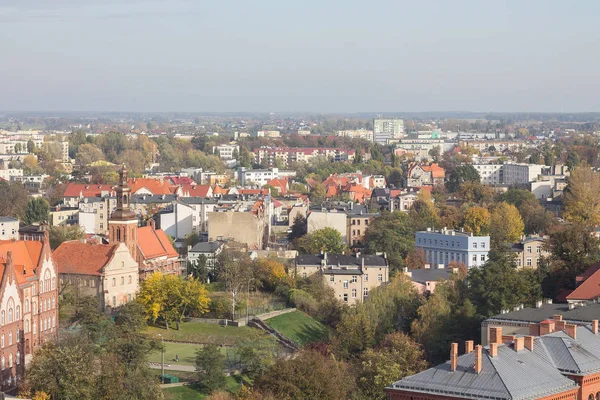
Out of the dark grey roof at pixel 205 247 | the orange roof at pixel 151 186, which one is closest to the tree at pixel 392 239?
the dark grey roof at pixel 205 247

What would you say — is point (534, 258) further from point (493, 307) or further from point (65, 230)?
point (65, 230)

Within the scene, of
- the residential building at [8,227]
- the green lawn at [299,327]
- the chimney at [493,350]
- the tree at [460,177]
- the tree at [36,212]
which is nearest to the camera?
the chimney at [493,350]

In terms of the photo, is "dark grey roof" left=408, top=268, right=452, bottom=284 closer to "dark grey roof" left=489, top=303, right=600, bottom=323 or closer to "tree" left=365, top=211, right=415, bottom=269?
"tree" left=365, top=211, right=415, bottom=269

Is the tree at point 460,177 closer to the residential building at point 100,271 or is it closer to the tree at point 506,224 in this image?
the tree at point 506,224

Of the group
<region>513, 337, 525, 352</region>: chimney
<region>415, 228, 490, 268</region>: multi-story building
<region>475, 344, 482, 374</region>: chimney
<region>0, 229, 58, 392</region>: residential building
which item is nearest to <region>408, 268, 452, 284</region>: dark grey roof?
<region>415, 228, 490, 268</region>: multi-story building

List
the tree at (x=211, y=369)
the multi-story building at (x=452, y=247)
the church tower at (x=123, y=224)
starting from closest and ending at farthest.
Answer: the tree at (x=211, y=369) < the church tower at (x=123, y=224) < the multi-story building at (x=452, y=247)

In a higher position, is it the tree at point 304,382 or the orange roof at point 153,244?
the orange roof at point 153,244
